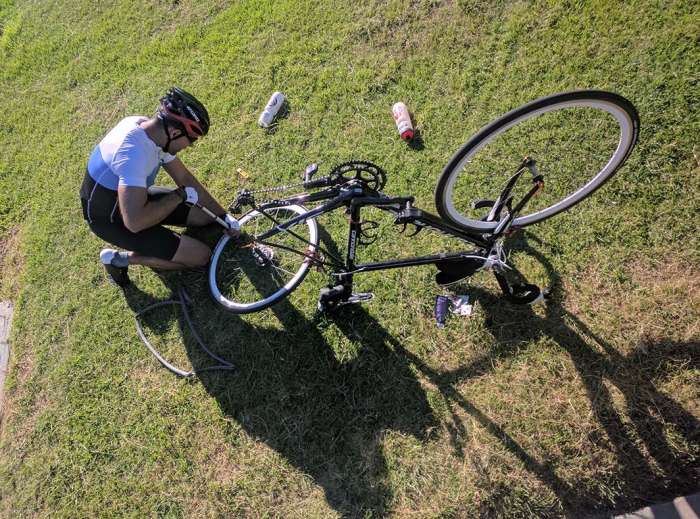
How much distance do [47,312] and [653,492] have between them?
5904mm

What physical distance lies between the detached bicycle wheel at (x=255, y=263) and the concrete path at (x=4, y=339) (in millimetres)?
2553

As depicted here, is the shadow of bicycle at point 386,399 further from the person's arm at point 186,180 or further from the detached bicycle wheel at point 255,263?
the person's arm at point 186,180

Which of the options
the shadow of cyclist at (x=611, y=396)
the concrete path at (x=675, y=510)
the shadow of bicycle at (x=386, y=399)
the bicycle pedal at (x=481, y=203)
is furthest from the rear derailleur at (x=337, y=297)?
the concrete path at (x=675, y=510)

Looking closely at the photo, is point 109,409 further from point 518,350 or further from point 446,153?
point 446,153

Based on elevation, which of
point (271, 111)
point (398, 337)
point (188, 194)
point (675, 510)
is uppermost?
point (188, 194)

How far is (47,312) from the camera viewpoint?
4766 mm

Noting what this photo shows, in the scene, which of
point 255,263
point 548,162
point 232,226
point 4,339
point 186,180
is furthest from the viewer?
point 4,339

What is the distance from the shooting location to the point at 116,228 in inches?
155

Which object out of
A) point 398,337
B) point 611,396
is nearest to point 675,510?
point 611,396

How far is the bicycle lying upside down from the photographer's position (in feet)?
9.91

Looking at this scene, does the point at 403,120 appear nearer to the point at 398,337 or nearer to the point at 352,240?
the point at 352,240

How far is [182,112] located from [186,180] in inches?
42.5

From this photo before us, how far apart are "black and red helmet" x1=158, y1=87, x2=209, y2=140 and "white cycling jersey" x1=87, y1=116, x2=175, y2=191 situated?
251 millimetres

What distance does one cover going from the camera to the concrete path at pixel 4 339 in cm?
453
